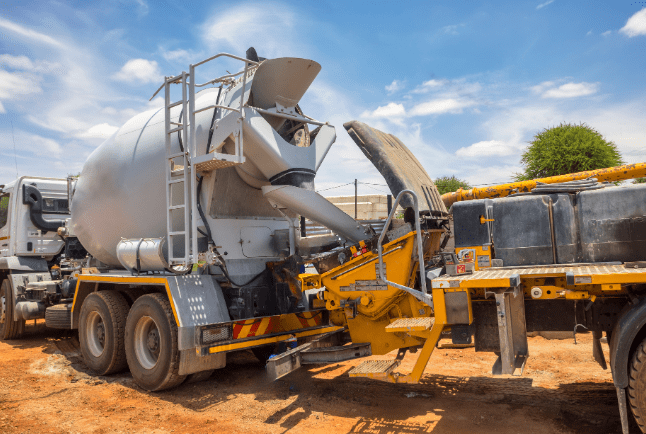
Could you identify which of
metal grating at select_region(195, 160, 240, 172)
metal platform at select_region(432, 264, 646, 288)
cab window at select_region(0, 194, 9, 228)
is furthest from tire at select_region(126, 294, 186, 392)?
cab window at select_region(0, 194, 9, 228)

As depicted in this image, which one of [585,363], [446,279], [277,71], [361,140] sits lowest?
[585,363]

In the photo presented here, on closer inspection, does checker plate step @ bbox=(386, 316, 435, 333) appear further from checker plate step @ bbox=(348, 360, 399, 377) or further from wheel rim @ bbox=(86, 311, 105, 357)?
wheel rim @ bbox=(86, 311, 105, 357)

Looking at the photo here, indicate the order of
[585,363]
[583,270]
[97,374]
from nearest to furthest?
1. [583,270]
2. [585,363]
3. [97,374]

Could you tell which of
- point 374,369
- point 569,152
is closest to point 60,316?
point 374,369

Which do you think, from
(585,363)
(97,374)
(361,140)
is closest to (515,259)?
(361,140)

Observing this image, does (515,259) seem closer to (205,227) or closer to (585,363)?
(585,363)

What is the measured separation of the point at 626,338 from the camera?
3.60 metres

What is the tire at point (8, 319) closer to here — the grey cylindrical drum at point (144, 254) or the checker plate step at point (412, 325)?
the grey cylindrical drum at point (144, 254)

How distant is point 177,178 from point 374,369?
131 inches

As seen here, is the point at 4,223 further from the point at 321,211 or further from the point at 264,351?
the point at 321,211

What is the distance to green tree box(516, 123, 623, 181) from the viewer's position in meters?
17.8

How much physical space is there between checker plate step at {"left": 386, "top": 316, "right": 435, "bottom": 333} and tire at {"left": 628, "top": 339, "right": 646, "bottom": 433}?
1.60 metres

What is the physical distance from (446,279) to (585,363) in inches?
147

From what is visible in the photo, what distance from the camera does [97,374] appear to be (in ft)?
23.3
